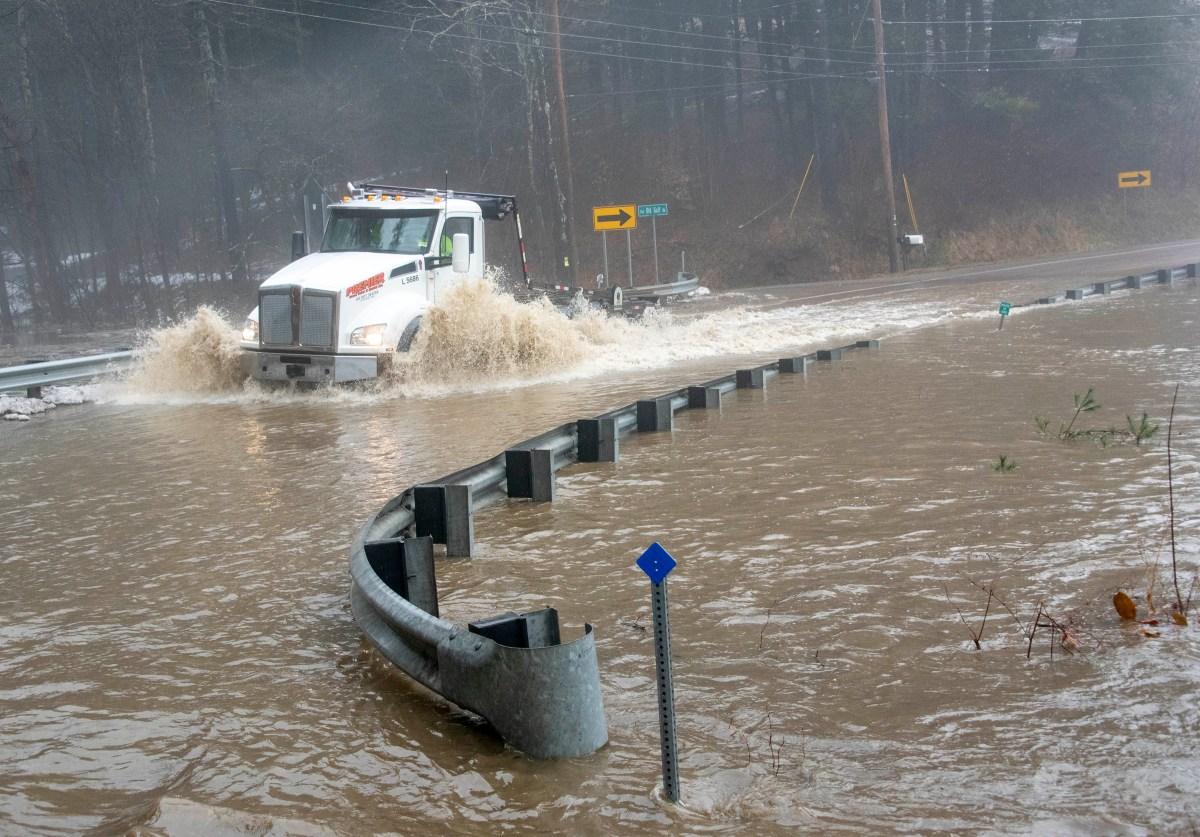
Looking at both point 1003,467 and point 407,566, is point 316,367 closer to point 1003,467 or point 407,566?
point 1003,467

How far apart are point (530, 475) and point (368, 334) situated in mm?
7620

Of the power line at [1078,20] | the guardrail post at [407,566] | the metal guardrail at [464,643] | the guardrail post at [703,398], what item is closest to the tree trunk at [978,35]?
the power line at [1078,20]

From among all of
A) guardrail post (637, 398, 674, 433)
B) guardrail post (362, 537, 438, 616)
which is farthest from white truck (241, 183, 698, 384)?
guardrail post (362, 537, 438, 616)

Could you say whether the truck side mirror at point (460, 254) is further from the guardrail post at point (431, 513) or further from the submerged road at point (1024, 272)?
the submerged road at point (1024, 272)

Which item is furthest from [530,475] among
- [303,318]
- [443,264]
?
[443,264]

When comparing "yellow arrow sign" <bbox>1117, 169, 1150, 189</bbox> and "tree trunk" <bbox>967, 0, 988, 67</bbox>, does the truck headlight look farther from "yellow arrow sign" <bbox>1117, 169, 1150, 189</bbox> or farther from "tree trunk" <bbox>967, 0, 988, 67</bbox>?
"tree trunk" <bbox>967, 0, 988, 67</bbox>

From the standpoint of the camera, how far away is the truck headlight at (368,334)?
15938 millimetres

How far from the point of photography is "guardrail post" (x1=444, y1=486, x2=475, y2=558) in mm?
7484

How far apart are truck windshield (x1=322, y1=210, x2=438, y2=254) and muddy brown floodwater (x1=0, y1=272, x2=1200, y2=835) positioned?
→ 580 centimetres

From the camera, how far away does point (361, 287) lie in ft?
52.7

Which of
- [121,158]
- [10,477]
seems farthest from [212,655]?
[121,158]

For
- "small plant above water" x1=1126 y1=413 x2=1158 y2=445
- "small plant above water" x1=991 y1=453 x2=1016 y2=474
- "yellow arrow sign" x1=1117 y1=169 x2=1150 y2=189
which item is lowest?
"small plant above water" x1=991 y1=453 x2=1016 y2=474

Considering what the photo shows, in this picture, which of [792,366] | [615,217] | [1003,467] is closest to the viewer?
[1003,467]

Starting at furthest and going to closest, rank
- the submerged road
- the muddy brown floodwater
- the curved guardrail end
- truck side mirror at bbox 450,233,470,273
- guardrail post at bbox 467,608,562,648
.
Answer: the submerged road < truck side mirror at bbox 450,233,470,273 < guardrail post at bbox 467,608,562,648 < the curved guardrail end < the muddy brown floodwater
